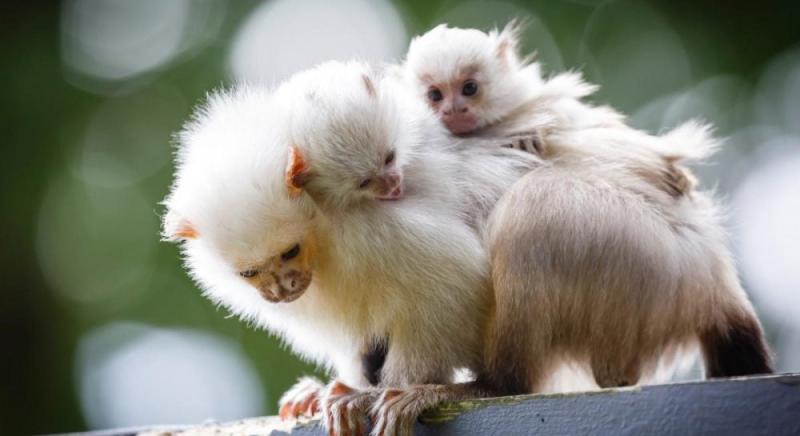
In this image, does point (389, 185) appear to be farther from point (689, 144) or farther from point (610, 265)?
point (689, 144)

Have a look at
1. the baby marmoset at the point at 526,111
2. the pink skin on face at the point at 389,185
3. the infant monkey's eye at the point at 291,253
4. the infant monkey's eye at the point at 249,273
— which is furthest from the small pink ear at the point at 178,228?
the baby marmoset at the point at 526,111

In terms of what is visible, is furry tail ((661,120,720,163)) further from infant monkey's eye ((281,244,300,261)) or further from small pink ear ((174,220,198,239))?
small pink ear ((174,220,198,239))

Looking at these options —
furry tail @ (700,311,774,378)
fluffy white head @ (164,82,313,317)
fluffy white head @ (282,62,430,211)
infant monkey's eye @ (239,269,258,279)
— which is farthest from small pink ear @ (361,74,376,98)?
furry tail @ (700,311,774,378)

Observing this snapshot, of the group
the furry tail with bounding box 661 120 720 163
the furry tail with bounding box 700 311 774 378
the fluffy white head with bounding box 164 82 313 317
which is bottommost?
the furry tail with bounding box 700 311 774 378

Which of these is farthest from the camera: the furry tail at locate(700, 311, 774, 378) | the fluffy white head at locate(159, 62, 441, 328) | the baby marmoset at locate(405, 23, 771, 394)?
the furry tail at locate(700, 311, 774, 378)

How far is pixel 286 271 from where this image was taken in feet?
10.9

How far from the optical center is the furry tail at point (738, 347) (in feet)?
11.2

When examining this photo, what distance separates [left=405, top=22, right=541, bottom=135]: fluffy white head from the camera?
4070 millimetres

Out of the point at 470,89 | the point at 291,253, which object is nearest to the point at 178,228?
the point at 291,253

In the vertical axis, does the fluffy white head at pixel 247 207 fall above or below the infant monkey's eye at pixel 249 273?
above

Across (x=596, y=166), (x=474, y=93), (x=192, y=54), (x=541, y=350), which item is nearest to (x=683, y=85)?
(x=192, y=54)

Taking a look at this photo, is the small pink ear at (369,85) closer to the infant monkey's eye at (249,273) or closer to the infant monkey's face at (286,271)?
the infant monkey's face at (286,271)

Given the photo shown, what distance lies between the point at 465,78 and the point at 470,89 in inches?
2.1

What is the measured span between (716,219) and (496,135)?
0.85 meters
